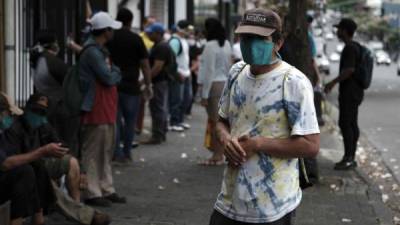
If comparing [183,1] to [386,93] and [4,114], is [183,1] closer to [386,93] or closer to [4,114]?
[386,93]

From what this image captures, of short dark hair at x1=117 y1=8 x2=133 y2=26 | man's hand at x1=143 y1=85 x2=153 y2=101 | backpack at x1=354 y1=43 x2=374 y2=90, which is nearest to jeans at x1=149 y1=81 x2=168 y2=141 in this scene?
man's hand at x1=143 y1=85 x2=153 y2=101

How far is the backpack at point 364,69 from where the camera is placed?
10.6 m

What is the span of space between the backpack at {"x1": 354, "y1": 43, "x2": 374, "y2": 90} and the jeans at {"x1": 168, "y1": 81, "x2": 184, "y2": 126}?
13.6 feet

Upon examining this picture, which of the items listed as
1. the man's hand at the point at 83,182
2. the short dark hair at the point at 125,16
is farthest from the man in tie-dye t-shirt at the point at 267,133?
the short dark hair at the point at 125,16

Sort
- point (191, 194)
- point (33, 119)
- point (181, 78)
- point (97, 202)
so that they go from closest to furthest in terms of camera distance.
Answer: point (33, 119), point (97, 202), point (191, 194), point (181, 78)

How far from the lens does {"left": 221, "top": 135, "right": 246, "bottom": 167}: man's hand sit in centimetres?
415

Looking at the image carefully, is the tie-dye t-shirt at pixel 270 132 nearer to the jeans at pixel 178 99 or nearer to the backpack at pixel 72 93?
the backpack at pixel 72 93

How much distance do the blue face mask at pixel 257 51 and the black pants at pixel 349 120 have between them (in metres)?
6.65

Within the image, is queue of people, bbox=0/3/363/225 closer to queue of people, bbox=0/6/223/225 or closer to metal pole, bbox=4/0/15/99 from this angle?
queue of people, bbox=0/6/223/225

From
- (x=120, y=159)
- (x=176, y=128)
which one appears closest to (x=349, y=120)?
(x=120, y=159)

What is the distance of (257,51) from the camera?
4.22 metres

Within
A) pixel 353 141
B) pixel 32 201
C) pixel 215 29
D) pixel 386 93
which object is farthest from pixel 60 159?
pixel 386 93

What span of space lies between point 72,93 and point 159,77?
4.83m

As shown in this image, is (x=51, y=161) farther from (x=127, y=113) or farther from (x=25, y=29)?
(x=127, y=113)
